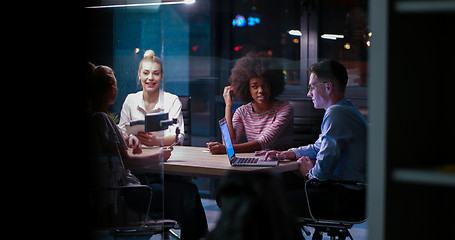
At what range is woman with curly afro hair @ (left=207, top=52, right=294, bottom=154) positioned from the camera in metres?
4.29

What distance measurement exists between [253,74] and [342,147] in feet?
6.69

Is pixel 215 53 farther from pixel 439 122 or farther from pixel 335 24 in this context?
pixel 439 122

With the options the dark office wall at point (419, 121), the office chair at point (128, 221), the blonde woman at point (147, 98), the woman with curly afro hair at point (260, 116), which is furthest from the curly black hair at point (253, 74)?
the dark office wall at point (419, 121)

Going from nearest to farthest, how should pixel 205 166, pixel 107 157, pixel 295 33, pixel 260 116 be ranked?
pixel 107 157 < pixel 205 166 < pixel 260 116 < pixel 295 33

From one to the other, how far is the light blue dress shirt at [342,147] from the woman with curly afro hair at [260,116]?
2.38 feet

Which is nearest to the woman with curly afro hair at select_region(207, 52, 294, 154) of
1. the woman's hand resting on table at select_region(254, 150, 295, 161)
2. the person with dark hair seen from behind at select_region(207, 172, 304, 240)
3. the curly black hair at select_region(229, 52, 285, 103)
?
the curly black hair at select_region(229, 52, 285, 103)

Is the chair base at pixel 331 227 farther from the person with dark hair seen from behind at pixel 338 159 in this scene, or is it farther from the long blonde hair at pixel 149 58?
the long blonde hair at pixel 149 58

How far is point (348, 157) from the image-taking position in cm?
359

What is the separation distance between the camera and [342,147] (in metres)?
3.58

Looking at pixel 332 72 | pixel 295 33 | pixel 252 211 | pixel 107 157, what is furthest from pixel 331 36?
pixel 252 211

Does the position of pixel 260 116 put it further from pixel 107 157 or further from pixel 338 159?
pixel 107 157

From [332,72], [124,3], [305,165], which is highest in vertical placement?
[124,3]

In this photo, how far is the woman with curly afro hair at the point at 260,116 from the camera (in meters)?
4.29

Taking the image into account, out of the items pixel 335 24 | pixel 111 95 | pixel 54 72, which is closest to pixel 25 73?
pixel 54 72
